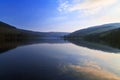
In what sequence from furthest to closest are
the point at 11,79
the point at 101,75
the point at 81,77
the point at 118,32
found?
the point at 118,32 → the point at 101,75 → the point at 81,77 → the point at 11,79

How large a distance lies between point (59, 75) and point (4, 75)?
4.47 metres

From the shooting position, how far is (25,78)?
52.4ft

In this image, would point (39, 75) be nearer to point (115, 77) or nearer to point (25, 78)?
point (25, 78)

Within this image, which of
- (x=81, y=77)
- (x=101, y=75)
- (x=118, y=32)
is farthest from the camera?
(x=118, y=32)

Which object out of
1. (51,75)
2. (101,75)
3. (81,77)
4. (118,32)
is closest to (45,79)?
(51,75)

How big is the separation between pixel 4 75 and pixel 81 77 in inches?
245

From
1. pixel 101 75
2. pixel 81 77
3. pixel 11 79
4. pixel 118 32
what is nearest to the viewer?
pixel 11 79

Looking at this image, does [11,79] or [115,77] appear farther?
[115,77]

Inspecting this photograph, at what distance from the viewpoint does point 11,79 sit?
15.6 meters

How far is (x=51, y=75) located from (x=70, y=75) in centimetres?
157

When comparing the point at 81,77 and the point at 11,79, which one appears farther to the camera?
the point at 81,77

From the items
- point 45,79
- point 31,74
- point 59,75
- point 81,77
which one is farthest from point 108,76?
point 31,74

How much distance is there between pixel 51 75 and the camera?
17.3 meters

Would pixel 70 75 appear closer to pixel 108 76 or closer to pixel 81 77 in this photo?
pixel 81 77
